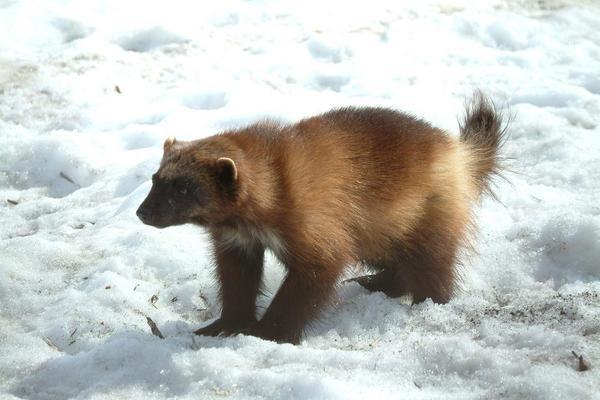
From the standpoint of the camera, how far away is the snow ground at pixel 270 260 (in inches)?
99.6

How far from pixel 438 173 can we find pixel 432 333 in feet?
2.66

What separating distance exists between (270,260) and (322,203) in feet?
3.42

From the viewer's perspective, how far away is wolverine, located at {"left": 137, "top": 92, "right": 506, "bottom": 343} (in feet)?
9.62

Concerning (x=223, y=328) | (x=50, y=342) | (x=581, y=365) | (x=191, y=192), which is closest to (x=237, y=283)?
(x=223, y=328)

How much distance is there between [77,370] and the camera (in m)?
2.61

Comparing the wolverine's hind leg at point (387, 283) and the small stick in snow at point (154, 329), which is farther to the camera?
the wolverine's hind leg at point (387, 283)

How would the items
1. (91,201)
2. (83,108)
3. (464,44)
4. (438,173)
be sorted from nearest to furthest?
(438,173) → (91,201) → (83,108) → (464,44)

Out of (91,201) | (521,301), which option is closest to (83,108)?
(91,201)

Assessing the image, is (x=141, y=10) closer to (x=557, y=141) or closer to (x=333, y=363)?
(x=557, y=141)

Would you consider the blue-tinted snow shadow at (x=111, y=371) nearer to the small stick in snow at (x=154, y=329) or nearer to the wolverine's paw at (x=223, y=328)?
the small stick in snow at (x=154, y=329)

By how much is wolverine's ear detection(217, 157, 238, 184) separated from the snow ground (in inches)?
23.5

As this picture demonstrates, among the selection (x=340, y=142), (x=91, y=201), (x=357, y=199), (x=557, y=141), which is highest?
(x=340, y=142)

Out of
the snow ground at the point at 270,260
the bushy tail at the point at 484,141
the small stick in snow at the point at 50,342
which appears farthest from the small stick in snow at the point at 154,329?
the bushy tail at the point at 484,141

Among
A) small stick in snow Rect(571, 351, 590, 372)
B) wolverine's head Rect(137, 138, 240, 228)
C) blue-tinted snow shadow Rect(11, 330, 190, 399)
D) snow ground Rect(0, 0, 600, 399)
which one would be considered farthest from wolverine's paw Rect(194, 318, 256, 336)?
small stick in snow Rect(571, 351, 590, 372)
